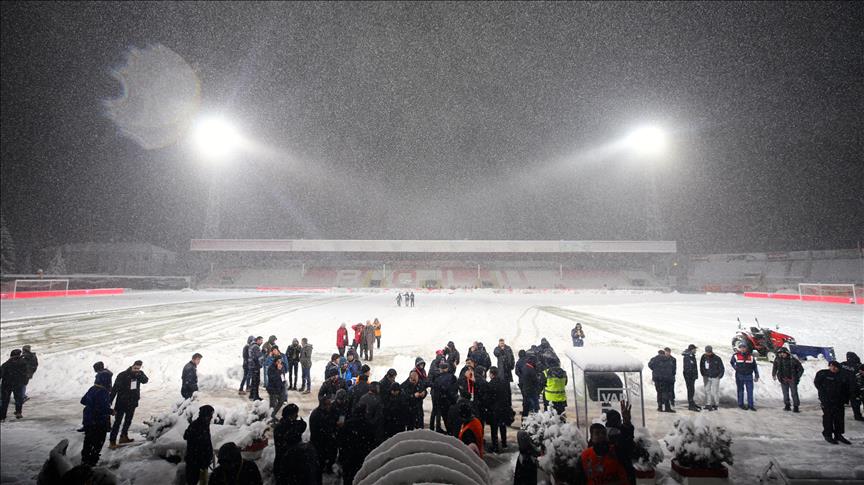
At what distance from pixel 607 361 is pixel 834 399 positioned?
420 cm

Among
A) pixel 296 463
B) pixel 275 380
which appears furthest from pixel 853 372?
pixel 275 380

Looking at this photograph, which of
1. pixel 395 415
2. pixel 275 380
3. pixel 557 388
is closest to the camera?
pixel 395 415

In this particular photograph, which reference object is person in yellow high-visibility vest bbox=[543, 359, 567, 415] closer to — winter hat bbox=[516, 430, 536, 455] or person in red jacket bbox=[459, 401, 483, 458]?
person in red jacket bbox=[459, 401, 483, 458]

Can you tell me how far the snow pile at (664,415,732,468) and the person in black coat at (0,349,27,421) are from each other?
13.7 metres

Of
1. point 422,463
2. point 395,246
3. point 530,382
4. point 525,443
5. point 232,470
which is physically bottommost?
point 530,382

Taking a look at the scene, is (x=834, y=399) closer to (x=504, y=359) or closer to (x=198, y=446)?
(x=504, y=359)

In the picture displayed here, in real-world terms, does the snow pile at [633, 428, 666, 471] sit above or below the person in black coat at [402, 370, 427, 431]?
below

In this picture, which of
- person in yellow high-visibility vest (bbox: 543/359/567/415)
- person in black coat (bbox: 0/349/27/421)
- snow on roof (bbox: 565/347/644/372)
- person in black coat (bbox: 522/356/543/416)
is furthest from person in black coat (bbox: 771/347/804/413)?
person in black coat (bbox: 0/349/27/421)

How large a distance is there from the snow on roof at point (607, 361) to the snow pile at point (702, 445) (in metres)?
A: 1.31

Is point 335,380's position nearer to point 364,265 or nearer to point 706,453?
point 706,453

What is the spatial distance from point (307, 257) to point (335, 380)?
43.0m

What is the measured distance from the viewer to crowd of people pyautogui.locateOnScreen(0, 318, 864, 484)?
14.2ft

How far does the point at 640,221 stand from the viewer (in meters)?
49.9

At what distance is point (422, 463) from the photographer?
3332 millimetres
